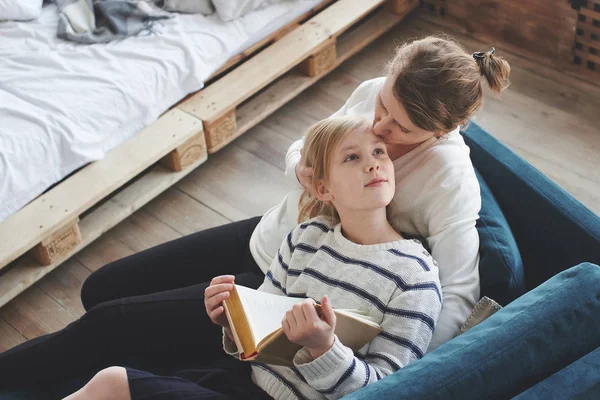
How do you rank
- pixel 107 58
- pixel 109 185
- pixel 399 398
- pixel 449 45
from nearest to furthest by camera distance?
1. pixel 399 398
2. pixel 449 45
3. pixel 109 185
4. pixel 107 58

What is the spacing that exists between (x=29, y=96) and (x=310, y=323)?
147 centimetres

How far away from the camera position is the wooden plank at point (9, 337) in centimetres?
222

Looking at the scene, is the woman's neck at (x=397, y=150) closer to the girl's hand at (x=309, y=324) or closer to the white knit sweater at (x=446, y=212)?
the white knit sweater at (x=446, y=212)

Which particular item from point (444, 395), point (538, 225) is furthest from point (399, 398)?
point (538, 225)

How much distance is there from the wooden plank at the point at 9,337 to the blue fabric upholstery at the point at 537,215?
1.37m

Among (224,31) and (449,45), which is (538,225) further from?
(224,31)

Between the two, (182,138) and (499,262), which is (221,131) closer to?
(182,138)

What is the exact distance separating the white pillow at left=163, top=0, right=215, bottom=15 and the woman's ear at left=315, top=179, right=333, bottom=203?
4.46 ft

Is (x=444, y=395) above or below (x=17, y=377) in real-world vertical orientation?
above

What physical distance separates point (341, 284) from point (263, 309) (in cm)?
17

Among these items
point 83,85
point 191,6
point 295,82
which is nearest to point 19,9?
point 83,85

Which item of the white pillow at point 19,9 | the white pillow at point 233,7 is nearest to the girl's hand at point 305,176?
the white pillow at point 233,7

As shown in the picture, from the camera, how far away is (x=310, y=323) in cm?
126

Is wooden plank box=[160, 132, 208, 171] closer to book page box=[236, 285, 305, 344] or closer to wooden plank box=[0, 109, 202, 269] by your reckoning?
wooden plank box=[0, 109, 202, 269]
